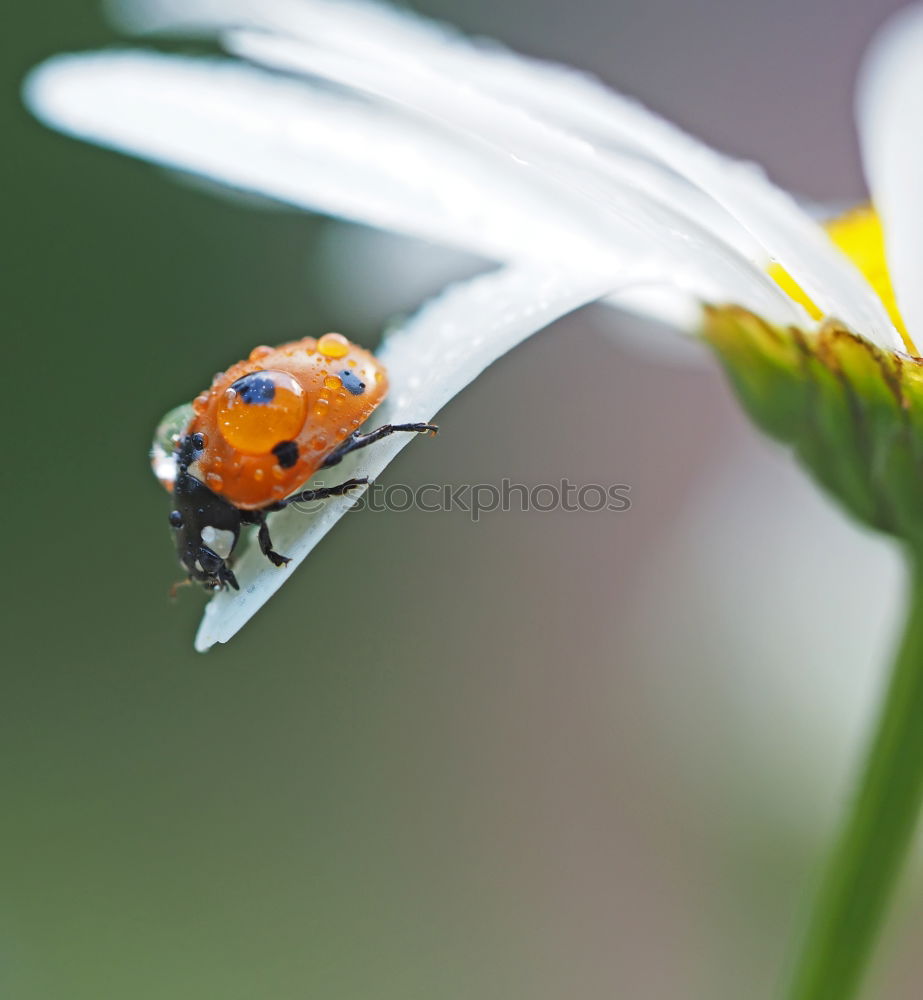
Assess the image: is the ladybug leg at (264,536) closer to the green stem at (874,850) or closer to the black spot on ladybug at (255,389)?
the black spot on ladybug at (255,389)

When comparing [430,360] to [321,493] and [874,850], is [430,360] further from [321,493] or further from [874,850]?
[874,850]

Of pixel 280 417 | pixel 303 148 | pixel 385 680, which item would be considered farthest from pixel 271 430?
pixel 385 680

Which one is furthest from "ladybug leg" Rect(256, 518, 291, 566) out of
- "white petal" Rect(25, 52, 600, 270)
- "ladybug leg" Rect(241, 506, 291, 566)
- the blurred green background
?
the blurred green background

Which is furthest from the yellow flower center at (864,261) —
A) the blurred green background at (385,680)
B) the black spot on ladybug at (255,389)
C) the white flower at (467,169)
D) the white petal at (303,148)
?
the blurred green background at (385,680)

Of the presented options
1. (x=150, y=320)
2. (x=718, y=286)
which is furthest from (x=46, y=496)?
(x=718, y=286)

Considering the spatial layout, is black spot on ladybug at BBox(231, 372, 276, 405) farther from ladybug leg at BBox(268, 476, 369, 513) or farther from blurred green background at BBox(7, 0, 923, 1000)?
blurred green background at BBox(7, 0, 923, 1000)

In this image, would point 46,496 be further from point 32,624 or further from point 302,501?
point 302,501
